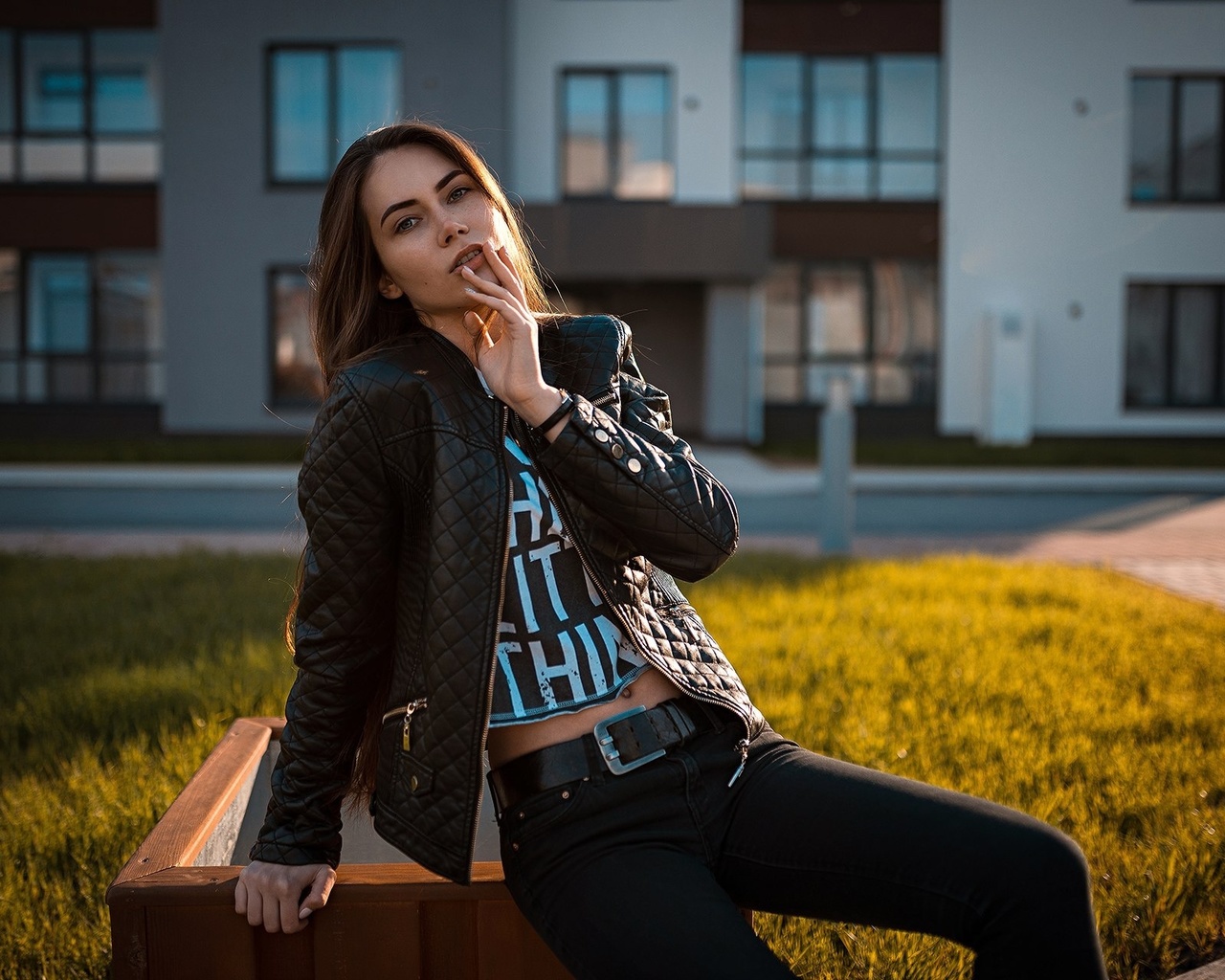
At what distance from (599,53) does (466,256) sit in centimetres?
1975

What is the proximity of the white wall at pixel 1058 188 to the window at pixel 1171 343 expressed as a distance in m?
0.49

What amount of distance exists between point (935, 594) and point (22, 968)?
17.2 ft

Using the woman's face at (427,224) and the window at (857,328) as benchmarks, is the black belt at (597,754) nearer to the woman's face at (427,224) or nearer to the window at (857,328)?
the woman's face at (427,224)

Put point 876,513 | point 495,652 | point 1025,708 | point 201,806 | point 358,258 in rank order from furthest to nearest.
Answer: point 876,513
point 1025,708
point 201,806
point 358,258
point 495,652

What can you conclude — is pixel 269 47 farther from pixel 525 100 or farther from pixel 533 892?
pixel 533 892

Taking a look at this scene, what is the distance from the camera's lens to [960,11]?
2127cm

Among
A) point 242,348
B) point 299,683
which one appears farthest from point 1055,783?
point 242,348

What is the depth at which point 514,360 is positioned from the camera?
203 cm

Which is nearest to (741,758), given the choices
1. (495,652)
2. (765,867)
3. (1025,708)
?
(765,867)

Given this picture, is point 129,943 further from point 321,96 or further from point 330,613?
point 321,96

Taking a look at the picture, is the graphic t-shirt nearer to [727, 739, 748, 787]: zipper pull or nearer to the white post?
[727, 739, 748, 787]: zipper pull

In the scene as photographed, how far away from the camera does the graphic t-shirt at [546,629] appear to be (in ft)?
6.66

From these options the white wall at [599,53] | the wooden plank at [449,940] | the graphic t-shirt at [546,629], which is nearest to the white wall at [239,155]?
the white wall at [599,53]

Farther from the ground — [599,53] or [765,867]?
[599,53]
